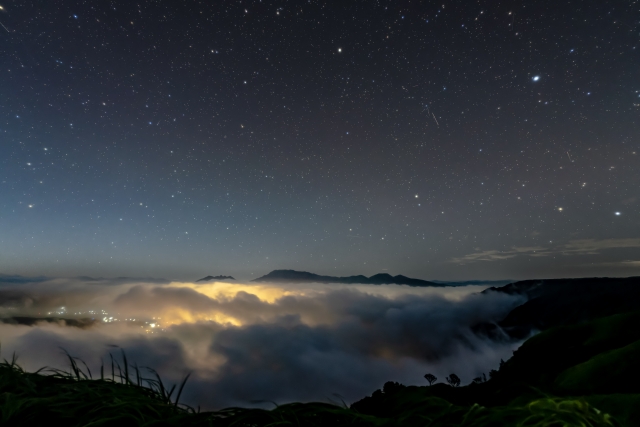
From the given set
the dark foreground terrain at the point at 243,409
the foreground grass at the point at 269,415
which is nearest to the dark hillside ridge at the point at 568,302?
the dark foreground terrain at the point at 243,409

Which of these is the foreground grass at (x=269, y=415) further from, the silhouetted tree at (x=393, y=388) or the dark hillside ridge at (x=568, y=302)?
the dark hillside ridge at (x=568, y=302)

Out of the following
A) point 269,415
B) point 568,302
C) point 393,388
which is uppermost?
point 269,415

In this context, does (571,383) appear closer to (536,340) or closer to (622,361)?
(622,361)

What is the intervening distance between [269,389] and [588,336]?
203 meters

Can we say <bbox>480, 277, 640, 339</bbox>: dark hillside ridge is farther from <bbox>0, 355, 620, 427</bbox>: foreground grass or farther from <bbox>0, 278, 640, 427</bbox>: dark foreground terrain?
<bbox>0, 355, 620, 427</bbox>: foreground grass

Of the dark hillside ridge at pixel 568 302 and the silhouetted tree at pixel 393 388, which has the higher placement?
the silhouetted tree at pixel 393 388

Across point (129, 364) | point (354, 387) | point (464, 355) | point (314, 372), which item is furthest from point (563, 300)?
point (129, 364)

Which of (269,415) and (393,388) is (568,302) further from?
(269,415)

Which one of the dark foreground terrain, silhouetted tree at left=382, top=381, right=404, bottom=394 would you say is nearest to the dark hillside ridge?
silhouetted tree at left=382, top=381, right=404, bottom=394

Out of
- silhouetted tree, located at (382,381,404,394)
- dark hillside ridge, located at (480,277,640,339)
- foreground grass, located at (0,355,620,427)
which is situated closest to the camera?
foreground grass, located at (0,355,620,427)

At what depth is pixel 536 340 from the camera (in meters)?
13.4

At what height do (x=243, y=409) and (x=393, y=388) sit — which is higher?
(x=243, y=409)

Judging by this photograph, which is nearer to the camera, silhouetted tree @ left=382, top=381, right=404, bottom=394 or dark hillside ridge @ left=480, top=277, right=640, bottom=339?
silhouetted tree @ left=382, top=381, right=404, bottom=394

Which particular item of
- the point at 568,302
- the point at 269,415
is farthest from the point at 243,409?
the point at 568,302
